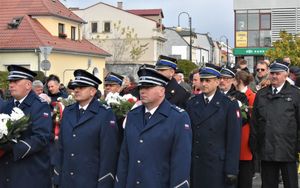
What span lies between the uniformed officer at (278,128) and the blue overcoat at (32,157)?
3075 millimetres

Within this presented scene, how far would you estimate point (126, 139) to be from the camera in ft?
18.3

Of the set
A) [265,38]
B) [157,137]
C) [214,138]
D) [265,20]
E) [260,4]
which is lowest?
[214,138]

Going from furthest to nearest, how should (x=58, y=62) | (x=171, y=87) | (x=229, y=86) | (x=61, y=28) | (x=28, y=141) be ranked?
(x=61, y=28)
(x=58, y=62)
(x=229, y=86)
(x=171, y=87)
(x=28, y=141)

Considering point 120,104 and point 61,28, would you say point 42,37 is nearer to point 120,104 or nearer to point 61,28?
point 61,28

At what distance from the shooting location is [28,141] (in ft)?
20.6

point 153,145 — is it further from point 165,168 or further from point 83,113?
point 83,113

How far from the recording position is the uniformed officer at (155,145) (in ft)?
17.5

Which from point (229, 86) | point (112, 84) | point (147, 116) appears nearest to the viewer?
point (147, 116)

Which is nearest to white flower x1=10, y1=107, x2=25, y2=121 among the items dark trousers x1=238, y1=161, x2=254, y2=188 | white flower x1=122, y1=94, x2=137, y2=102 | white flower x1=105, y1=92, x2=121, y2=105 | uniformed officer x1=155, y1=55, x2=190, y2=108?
white flower x1=105, y1=92, x2=121, y2=105

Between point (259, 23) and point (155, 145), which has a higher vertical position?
point (259, 23)

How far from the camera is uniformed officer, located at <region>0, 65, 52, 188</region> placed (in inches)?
252

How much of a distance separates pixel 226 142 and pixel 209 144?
223mm

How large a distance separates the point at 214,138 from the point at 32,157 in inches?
87.4

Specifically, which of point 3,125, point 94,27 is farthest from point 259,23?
point 3,125
